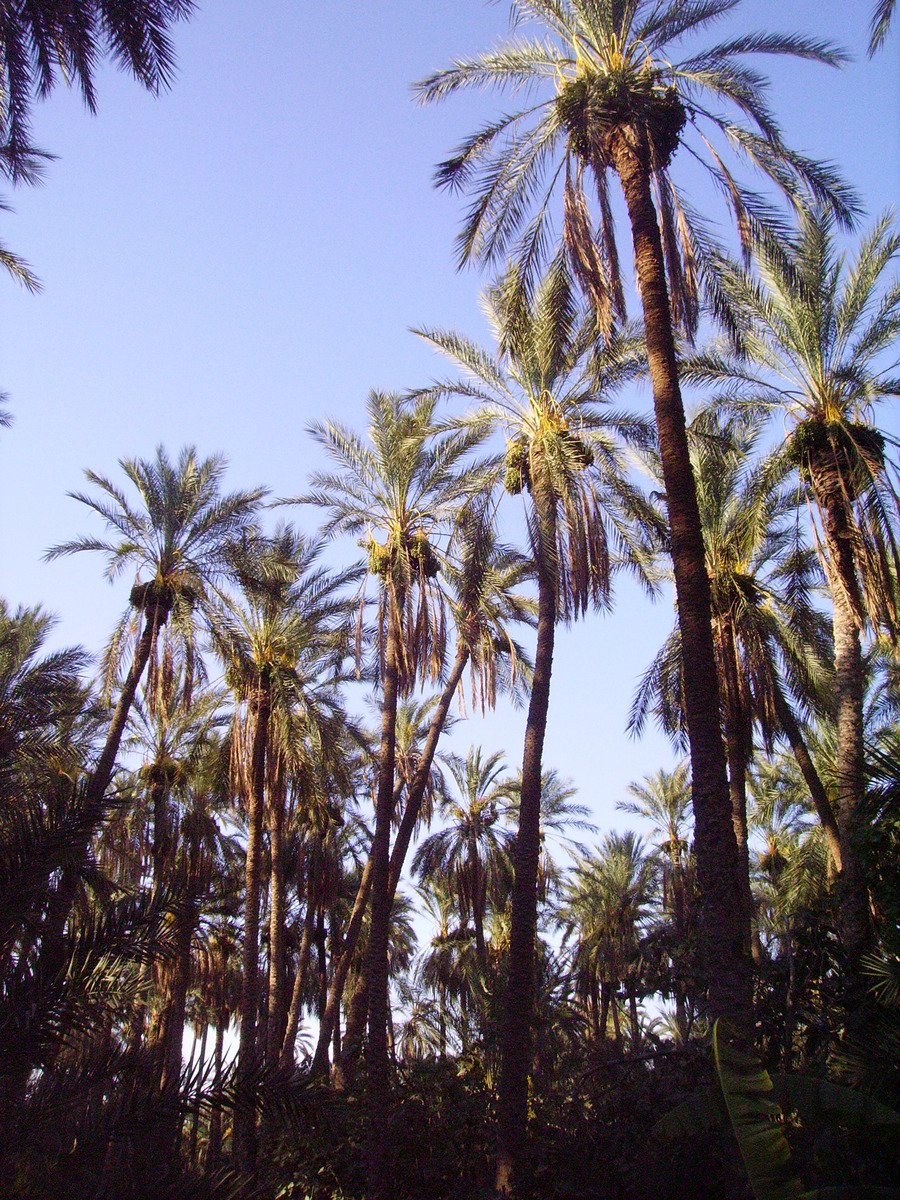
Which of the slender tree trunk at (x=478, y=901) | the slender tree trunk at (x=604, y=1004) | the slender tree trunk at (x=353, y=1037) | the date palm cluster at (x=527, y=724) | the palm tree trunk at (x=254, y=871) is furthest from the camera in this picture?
the slender tree trunk at (x=478, y=901)

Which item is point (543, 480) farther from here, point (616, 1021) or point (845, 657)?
point (616, 1021)

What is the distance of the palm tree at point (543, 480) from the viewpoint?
14.4 m

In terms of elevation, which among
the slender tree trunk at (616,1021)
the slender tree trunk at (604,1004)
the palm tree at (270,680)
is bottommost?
the slender tree trunk at (616,1021)

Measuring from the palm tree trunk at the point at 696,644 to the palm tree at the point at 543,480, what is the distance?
270 centimetres

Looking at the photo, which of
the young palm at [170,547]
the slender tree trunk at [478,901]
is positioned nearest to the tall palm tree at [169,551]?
the young palm at [170,547]

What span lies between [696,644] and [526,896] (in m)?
6.15

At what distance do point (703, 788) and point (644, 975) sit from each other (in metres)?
6.56

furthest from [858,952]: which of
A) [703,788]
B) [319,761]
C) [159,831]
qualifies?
[159,831]

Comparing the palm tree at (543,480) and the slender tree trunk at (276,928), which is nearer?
the palm tree at (543,480)

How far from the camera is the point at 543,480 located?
699 inches

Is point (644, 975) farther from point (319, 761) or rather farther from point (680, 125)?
point (680, 125)

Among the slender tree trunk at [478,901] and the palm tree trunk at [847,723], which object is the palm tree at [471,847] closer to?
the slender tree trunk at [478,901]

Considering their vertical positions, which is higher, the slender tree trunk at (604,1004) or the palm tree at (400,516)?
the palm tree at (400,516)

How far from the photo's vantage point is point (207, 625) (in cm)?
2156
